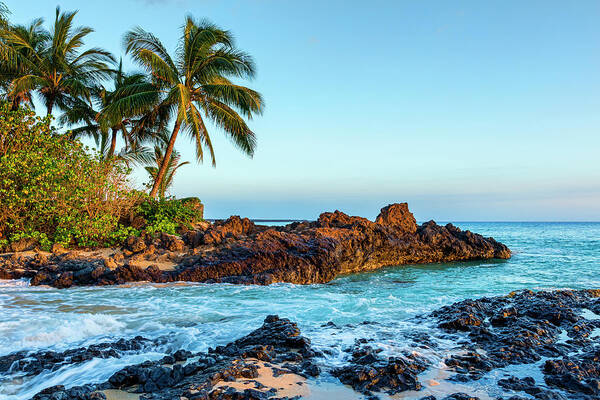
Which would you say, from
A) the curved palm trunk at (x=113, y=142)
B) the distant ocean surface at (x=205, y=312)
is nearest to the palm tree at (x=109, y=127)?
the curved palm trunk at (x=113, y=142)

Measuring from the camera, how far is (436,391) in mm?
3307

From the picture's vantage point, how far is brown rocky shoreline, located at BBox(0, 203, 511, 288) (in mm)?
9484

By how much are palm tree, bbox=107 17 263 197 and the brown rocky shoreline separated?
15.6 ft

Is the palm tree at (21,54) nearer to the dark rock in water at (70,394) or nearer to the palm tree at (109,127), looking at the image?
the palm tree at (109,127)

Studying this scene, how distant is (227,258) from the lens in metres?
10.8

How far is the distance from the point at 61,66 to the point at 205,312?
63.0ft

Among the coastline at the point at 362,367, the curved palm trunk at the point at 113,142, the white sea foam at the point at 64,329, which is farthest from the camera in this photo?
the curved palm trunk at the point at 113,142

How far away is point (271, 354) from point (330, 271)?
8074 mm

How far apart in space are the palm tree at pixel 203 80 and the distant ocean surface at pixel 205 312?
30.5 feet

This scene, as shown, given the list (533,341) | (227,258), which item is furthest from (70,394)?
(227,258)

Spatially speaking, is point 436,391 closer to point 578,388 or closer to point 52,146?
point 578,388

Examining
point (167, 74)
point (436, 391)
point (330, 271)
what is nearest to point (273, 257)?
point (330, 271)

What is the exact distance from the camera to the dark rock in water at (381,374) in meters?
3.36

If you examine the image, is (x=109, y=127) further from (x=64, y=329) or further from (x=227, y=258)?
(x=64, y=329)
